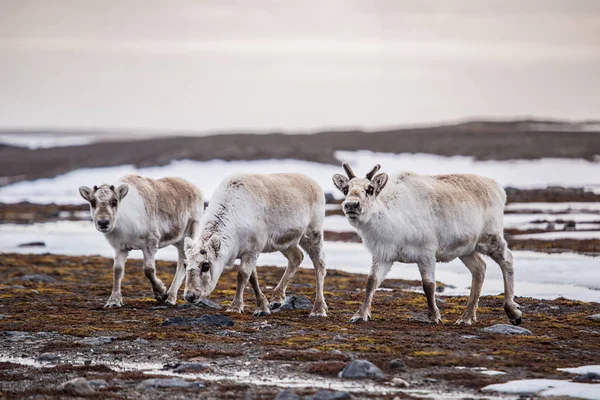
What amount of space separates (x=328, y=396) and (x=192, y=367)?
8.50ft

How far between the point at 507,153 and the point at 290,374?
2916 inches

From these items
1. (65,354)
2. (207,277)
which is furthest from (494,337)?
(65,354)

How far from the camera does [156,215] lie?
17.7 m

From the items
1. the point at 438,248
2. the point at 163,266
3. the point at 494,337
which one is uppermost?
the point at 438,248

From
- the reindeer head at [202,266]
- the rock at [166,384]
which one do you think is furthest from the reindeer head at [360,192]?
the rock at [166,384]

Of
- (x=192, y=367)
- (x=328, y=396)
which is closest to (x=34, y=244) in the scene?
(x=192, y=367)

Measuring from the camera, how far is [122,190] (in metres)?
16.9

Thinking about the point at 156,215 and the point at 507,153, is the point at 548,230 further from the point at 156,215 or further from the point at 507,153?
the point at 507,153

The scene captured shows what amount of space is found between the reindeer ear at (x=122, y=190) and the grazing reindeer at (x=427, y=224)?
15.0ft

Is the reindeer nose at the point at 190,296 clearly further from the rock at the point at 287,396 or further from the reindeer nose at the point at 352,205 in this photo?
the rock at the point at 287,396

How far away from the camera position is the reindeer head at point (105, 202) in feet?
54.0

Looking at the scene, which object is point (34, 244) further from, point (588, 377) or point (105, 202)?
point (588, 377)

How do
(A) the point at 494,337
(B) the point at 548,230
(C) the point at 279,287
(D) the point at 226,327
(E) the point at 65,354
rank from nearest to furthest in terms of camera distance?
(E) the point at 65,354 < (A) the point at 494,337 < (D) the point at 226,327 < (C) the point at 279,287 < (B) the point at 548,230

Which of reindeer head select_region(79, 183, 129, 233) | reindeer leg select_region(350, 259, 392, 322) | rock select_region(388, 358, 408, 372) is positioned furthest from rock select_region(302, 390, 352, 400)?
reindeer head select_region(79, 183, 129, 233)
